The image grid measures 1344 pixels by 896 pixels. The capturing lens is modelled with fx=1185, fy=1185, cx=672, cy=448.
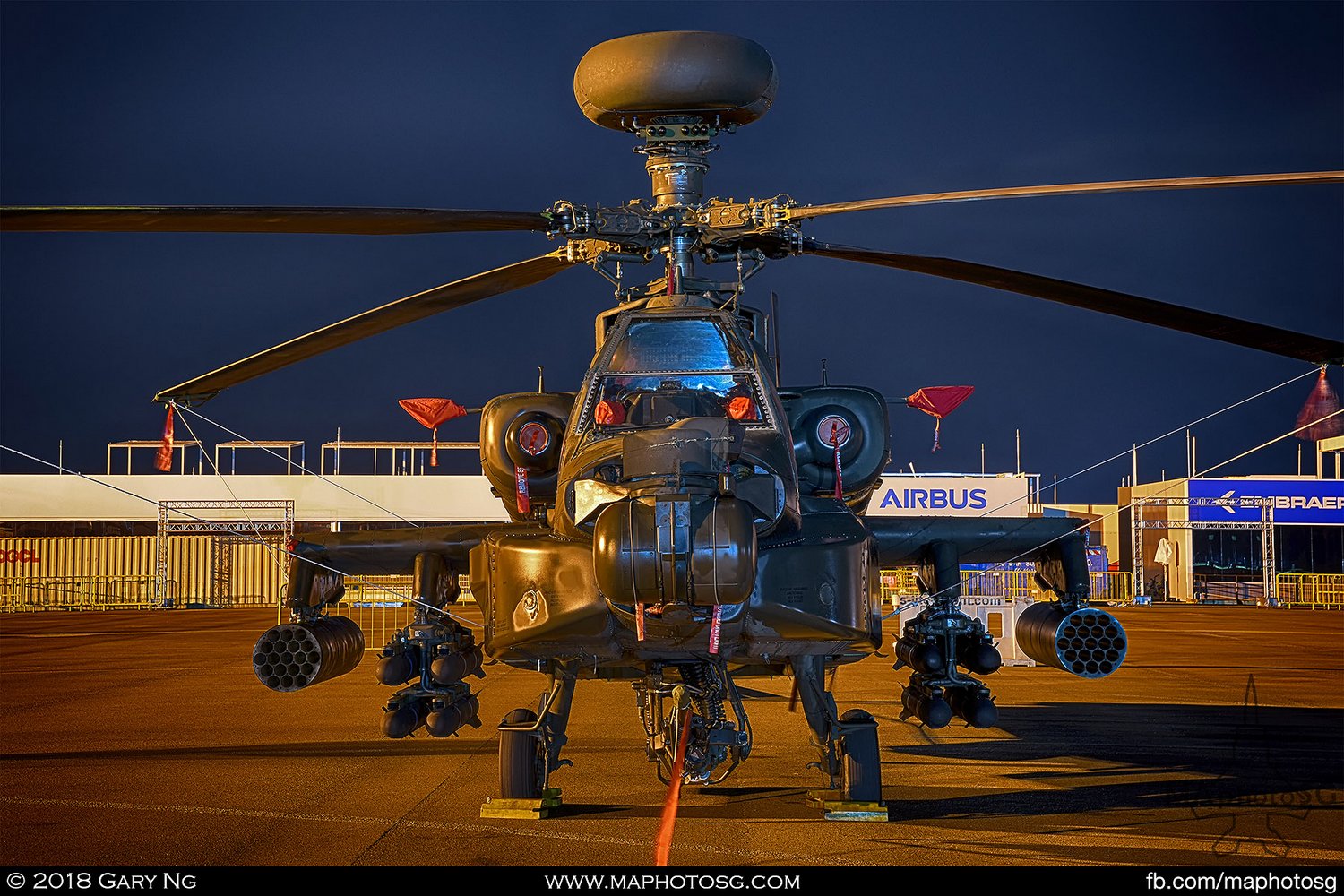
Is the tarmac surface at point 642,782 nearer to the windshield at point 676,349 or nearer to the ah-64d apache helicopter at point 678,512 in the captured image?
the ah-64d apache helicopter at point 678,512

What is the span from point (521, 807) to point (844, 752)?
7.72 ft

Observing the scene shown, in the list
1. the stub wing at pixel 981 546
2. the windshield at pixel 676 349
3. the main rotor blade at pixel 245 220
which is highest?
the main rotor blade at pixel 245 220

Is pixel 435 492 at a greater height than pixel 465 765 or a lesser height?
greater

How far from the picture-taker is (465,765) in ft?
36.6

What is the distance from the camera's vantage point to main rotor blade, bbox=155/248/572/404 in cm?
875

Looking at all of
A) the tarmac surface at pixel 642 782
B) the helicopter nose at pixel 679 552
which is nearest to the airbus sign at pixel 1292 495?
the tarmac surface at pixel 642 782

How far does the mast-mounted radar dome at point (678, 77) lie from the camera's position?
323 inches

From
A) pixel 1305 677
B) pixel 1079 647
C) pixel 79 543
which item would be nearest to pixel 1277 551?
pixel 1305 677

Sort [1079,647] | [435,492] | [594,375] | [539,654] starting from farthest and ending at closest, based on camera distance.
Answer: [435,492]
[1079,647]
[594,375]
[539,654]

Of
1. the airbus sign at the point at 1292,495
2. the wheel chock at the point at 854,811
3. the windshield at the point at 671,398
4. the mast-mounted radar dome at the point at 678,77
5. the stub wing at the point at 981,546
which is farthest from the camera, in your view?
the airbus sign at the point at 1292,495

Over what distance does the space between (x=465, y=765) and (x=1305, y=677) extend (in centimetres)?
1470

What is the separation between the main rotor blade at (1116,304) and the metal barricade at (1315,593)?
41491 millimetres

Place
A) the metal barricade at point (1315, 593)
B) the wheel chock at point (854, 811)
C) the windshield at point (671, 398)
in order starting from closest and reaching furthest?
the windshield at point (671, 398)
the wheel chock at point (854, 811)
the metal barricade at point (1315, 593)

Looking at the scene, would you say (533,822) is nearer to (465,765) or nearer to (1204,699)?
(465,765)
